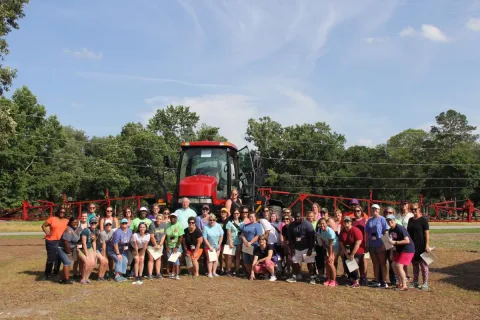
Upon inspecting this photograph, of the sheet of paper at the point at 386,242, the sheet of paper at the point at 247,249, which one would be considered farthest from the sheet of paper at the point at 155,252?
the sheet of paper at the point at 386,242

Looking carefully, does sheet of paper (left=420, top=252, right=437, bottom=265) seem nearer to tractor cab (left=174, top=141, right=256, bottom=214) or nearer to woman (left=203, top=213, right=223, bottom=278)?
woman (left=203, top=213, right=223, bottom=278)

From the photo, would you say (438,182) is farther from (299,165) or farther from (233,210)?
(233,210)

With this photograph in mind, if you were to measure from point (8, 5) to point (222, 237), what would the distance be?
14.0 metres

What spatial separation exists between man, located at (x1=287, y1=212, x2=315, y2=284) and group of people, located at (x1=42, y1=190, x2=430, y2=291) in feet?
0.07

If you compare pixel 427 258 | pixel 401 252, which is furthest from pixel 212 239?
pixel 427 258

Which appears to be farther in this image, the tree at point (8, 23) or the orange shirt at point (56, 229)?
the tree at point (8, 23)

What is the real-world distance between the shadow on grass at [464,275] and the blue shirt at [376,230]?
1.73m

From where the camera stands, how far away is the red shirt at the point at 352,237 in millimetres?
8742

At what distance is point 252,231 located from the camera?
9781mm

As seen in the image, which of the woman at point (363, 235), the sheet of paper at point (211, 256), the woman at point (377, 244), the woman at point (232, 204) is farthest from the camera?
the woman at point (232, 204)

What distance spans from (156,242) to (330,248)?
360 centimetres

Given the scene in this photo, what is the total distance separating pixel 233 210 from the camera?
1057 cm

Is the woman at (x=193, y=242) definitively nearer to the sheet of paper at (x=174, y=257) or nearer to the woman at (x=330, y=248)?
the sheet of paper at (x=174, y=257)

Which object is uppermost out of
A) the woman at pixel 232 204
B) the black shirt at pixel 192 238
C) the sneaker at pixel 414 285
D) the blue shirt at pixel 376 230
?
the woman at pixel 232 204
